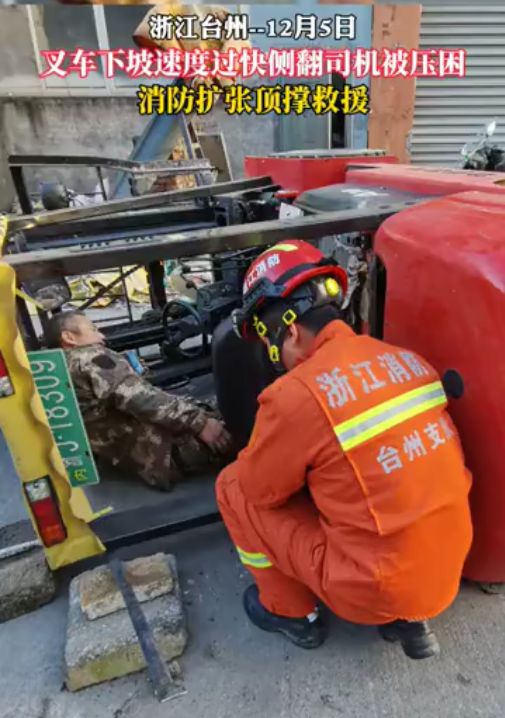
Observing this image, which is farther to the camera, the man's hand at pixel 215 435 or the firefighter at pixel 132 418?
the man's hand at pixel 215 435

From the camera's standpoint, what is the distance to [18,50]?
1065 cm

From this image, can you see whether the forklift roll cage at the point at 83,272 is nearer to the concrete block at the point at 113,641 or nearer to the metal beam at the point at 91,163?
the concrete block at the point at 113,641

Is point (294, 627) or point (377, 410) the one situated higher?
point (377, 410)

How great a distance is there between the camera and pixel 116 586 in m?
2.07

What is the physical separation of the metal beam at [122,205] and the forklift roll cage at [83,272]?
1274 millimetres

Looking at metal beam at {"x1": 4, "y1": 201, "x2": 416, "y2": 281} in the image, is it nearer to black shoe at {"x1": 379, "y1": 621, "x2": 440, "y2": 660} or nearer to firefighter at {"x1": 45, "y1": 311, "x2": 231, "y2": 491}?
firefighter at {"x1": 45, "y1": 311, "x2": 231, "y2": 491}

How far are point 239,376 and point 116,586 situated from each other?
1.16m

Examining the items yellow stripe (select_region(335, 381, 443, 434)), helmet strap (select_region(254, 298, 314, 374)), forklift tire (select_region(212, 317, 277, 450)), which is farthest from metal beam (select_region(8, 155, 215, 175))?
yellow stripe (select_region(335, 381, 443, 434))

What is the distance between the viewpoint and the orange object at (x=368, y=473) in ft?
4.82

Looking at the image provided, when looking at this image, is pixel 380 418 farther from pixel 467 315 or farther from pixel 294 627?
pixel 294 627

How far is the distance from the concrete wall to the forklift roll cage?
9184mm

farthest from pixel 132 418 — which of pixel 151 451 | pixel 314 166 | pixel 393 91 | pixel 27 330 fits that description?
pixel 393 91

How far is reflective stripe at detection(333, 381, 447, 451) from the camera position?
4.78 ft

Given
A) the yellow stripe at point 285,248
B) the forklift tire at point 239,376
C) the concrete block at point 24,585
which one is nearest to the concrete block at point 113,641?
the concrete block at point 24,585
